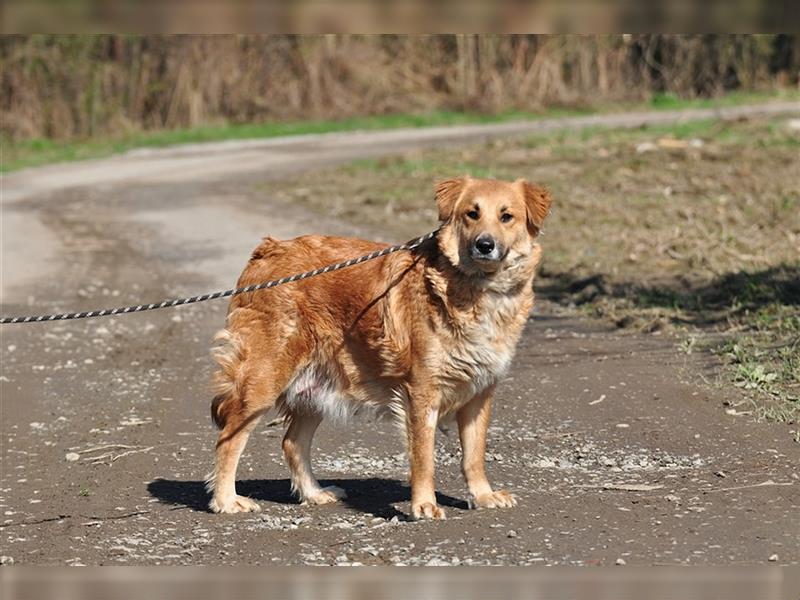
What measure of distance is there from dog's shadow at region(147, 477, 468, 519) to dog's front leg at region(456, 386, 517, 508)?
19 centimetres

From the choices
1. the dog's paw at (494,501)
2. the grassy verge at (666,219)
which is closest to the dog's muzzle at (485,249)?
the dog's paw at (494,501)

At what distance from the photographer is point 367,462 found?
8.61 m

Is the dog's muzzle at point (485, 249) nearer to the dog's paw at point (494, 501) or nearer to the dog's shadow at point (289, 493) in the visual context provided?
the dog's paw at point (494, 501)

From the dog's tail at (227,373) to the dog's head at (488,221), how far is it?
126cm

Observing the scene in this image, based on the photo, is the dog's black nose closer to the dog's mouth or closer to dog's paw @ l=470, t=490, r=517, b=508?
the dog's mouth

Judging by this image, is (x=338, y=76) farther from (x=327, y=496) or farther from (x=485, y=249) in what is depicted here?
(x=485, y=249)

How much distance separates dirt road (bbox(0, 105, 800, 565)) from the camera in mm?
6754

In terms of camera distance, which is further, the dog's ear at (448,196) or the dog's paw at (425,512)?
the dog's ear at (448,196)

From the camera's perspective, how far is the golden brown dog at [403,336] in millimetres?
7211

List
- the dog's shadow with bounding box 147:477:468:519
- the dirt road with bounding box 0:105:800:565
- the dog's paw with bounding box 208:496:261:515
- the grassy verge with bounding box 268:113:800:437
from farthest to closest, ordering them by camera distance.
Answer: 1. the grassy verge with bounding box 268:113:800:437
2. the dog's shadow with bounding box 147:477:468:519
3. the dog's paw with bounding box 208:496:261:515
4. the dirt road with bounding box 0:105:800:565

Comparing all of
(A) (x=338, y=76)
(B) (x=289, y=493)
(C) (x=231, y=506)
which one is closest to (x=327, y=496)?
(B) (x=289, y=493)

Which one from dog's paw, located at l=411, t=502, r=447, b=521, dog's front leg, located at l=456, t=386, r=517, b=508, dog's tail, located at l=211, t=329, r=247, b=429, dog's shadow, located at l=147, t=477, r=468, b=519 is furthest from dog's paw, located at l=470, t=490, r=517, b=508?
dog's tail, located at l=211, t=329, r=247, b=429

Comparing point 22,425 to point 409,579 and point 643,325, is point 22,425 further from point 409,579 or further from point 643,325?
point 643,325
